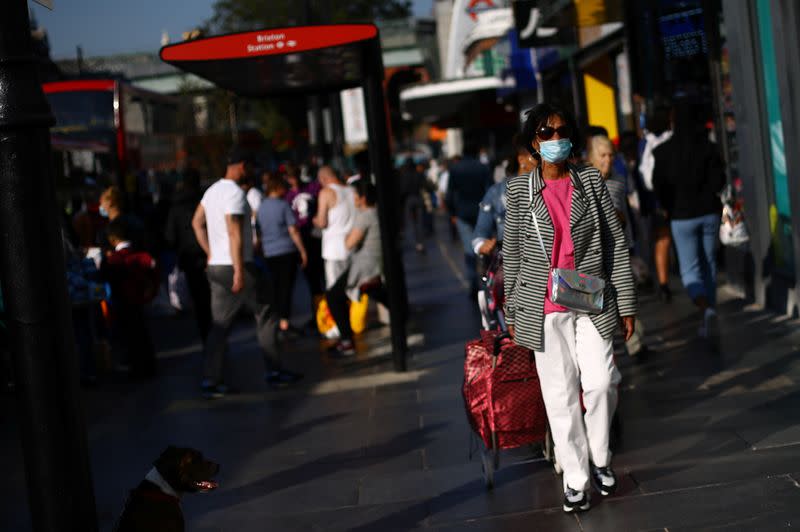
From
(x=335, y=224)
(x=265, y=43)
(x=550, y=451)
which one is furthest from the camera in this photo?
(x=335, y=224)

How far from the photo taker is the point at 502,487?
636 cm

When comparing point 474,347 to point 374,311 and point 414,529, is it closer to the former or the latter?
point 414,529

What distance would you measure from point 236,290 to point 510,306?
416 cm

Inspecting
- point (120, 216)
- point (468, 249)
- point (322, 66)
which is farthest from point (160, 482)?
point (468, 249)

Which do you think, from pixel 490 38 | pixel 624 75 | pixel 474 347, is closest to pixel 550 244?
pixel 474 347

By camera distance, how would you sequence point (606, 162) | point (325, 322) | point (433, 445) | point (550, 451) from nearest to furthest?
1. point (550, 451)
2. point (433, 445)
3. point (606, 162)
4. point (325, 322)

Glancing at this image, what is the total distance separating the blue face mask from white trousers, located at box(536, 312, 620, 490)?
0.70 m

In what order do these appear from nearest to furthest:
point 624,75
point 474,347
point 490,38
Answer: point 474,347, point 624,75, point 490,38

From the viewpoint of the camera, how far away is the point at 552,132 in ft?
18.7

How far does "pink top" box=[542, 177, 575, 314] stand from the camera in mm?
5688

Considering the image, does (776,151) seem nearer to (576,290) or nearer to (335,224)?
(335,224)

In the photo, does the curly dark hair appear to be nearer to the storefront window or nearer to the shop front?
the shop front

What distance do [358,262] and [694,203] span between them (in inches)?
132

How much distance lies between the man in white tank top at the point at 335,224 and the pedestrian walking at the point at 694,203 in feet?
10.9
